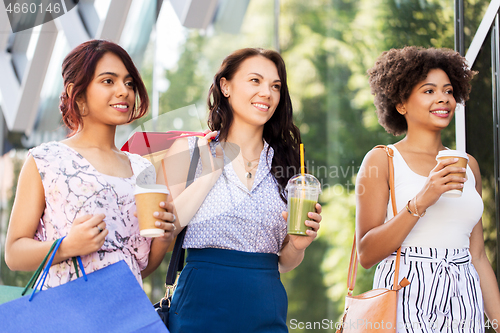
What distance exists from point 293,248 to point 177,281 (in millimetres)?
471

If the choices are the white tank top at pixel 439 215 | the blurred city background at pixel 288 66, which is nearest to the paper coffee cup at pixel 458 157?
the white tank top at pixel 439 215

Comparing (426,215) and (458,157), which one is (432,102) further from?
(426,215)

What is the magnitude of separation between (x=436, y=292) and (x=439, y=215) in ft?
1.09

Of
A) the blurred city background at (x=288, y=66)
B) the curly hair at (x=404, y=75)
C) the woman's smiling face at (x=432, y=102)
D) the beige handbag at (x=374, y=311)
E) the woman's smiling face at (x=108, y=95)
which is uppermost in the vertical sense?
the blurred city background at (x=288, y=66)

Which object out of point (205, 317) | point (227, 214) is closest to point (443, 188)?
point (227, 214)

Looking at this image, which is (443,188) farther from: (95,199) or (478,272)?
(95,199)

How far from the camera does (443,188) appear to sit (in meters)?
1.89

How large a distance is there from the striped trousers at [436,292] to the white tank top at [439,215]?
4 centimetres

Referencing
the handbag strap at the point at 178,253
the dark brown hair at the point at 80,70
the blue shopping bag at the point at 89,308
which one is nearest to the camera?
the blue shopping bag at the point at 89,308

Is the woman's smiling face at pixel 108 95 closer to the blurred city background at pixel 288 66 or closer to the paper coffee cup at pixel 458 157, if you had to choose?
the paper coffee cup at pixel 458 157

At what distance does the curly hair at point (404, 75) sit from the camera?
2.35 meters

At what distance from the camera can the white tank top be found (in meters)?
2.04

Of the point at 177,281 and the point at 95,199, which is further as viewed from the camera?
Result: the point at 177,281

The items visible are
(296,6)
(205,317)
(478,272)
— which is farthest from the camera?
(296,6)
